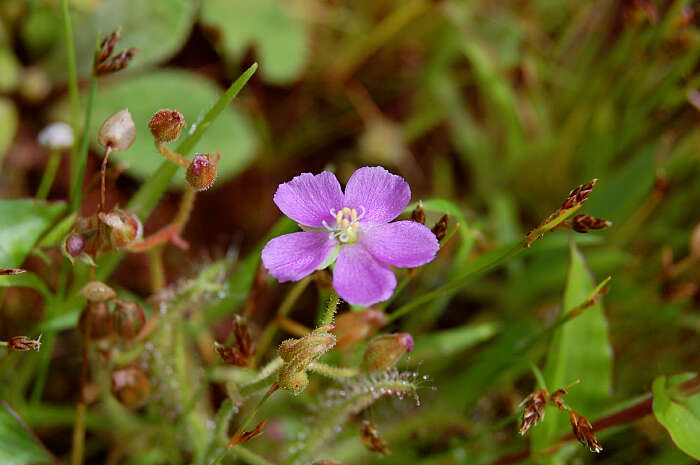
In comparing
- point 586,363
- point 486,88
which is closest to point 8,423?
point 586,363

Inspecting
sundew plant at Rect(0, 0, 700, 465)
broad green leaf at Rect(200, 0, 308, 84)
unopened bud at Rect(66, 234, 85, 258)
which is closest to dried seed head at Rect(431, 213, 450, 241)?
sundew plant at Rect(0, 0, 700, 465)

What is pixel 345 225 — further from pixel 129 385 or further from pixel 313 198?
pixel 129 385

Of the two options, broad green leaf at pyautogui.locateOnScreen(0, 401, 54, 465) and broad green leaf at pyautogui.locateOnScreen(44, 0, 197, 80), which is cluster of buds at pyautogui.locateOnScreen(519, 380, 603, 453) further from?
broad green leaf at pyautogui.locateOnScreen(44, 0, 197, 80)

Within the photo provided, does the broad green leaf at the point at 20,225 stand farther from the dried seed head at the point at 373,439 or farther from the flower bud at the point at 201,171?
the dried seed head at the point at 373,439

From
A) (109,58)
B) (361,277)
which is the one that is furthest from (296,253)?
(109,58)

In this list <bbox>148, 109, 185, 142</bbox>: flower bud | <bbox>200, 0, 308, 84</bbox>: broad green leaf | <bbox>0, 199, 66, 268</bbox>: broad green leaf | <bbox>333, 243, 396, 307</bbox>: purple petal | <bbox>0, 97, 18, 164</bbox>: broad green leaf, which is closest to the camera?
<bbox>333, 243, 396, 307</bbox>: purple petal

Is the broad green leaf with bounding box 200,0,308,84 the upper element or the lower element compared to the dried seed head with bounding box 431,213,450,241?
lower

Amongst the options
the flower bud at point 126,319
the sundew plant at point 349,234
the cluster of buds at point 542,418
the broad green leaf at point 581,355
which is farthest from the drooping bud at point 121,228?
the broad green leaf at point 581,355
